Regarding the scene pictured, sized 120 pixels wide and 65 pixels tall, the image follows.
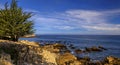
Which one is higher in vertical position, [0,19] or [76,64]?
[0,19]

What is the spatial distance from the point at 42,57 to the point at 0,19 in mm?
9352

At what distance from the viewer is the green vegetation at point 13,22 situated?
86.2ft

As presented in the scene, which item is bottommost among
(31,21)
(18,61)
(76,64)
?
(76,64)

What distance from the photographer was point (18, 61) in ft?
59.0

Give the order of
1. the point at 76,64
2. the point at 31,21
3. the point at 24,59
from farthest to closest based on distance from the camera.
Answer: the point at 76,64
the point at 31,21
the point at 24,59

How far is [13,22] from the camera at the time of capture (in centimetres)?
2664

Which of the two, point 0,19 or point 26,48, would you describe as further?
point 0,19

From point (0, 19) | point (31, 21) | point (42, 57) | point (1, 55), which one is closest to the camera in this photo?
point (1, 55)

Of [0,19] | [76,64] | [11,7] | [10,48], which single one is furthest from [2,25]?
[76,64]

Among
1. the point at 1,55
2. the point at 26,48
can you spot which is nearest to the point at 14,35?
the point at 26,48

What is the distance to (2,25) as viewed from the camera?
26.2 m

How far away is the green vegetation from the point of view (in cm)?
2628

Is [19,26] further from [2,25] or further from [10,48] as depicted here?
[10,48]

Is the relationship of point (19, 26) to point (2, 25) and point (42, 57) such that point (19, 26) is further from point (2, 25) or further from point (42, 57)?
point (42, 57)
